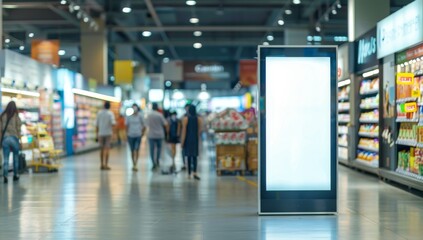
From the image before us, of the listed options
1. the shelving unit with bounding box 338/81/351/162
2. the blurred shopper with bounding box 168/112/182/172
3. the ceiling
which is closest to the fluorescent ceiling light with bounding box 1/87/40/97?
the blurred shopper with bounding box 168/112/182/172

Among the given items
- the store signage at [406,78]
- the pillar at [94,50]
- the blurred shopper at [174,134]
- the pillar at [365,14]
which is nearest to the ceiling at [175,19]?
the pillar at [94,50]

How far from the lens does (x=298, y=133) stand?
908 cm

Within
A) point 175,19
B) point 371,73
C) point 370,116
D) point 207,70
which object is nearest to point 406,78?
point 371,73

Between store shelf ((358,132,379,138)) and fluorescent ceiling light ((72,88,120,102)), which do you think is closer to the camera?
store shelf ((358,132,379,138))

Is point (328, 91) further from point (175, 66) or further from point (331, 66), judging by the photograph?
point (175, 66)

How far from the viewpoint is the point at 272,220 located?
8.65 meters

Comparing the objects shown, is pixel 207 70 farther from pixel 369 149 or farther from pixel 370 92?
pixel 369 149

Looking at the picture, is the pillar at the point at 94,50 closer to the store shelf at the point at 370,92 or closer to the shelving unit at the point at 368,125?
the shelving unit at the point at 368,125

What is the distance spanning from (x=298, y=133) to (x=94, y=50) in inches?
868

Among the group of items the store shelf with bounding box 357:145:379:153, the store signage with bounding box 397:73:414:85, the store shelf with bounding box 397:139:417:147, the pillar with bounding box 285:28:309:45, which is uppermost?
the pillar with bounding box 285:28:309:45

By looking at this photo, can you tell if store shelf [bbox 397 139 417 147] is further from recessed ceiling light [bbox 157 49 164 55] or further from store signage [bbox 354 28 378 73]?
recessed ceiling light [bbox 157 49 164 55]

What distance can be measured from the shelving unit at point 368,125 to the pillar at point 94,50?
50.3ft

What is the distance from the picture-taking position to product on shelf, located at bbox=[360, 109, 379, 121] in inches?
612

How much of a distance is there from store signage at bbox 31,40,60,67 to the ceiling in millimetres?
310
